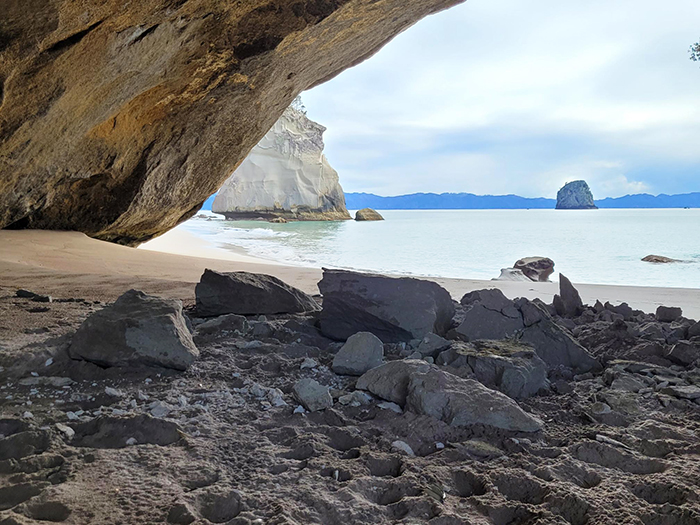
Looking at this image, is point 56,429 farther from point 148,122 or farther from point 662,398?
point 148,122

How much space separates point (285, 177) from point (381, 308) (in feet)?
169

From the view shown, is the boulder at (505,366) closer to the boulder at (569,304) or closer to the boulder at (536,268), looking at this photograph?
the boulder at (569,304)

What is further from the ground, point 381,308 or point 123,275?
point 381,308

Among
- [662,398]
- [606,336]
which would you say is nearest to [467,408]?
[662,398]

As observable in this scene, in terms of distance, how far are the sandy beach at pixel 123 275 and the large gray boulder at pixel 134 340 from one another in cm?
194

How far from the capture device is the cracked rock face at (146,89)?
4477 mm

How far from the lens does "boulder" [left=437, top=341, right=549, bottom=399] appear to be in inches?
96.2

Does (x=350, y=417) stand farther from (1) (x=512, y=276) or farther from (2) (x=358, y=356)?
(1) (x=512, y=276)

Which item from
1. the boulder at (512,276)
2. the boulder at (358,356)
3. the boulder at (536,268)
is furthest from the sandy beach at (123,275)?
the boulder at (536,268)

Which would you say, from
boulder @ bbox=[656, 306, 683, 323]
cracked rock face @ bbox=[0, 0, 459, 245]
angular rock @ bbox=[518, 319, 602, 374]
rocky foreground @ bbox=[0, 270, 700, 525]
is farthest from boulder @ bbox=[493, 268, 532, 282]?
angular rock @ bbox=[518, 319, 602, 374]

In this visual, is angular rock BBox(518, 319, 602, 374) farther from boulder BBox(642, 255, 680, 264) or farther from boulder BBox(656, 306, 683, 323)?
boulder BBox(642, 255, 680, 264)

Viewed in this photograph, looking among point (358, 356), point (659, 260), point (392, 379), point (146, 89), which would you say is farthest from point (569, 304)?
point (659, 260)

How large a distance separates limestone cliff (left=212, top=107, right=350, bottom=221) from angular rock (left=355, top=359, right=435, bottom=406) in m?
50.7

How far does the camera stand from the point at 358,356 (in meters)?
2.60
